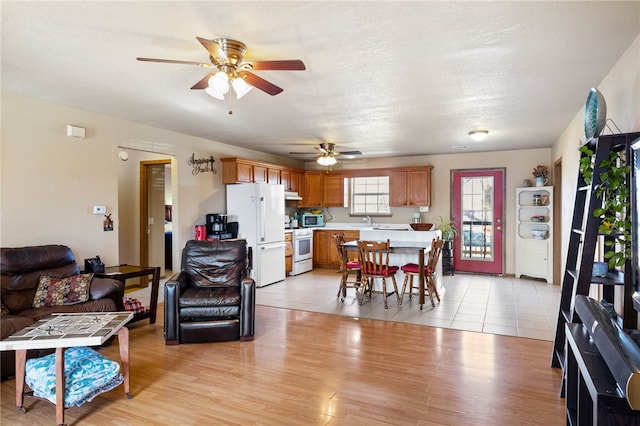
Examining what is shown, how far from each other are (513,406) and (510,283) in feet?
14.8

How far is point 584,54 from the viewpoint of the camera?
2719 mm

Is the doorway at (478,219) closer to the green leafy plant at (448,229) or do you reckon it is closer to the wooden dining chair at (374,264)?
the green leafy plant at (448,229)

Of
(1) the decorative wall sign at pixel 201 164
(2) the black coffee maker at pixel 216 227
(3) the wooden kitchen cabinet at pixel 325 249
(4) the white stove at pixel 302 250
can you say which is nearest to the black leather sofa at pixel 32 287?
(2) the black coffee maker at pixel 216 227

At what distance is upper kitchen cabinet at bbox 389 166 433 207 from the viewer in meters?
7.63

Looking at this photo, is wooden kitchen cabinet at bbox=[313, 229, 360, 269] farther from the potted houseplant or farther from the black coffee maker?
the potted houseplant

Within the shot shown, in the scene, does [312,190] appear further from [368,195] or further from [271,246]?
[271,246]

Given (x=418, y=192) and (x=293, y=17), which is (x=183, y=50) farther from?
(x=418, y=192)

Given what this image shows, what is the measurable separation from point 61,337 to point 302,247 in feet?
18.0

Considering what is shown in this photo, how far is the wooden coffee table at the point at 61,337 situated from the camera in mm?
2230

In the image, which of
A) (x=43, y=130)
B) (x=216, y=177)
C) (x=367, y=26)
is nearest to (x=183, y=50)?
(x=367, y=26)

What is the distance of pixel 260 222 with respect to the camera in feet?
20.1

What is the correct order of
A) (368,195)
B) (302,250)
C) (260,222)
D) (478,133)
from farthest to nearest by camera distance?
(368,195) < (302,250) < (260,222) < (478,133)

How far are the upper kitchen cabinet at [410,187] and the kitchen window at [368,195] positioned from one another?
0.30 metres

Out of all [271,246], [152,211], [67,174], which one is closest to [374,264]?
[271,246]
